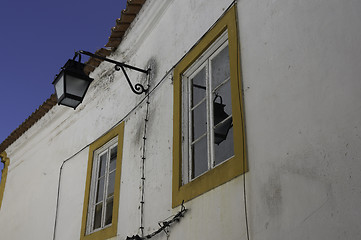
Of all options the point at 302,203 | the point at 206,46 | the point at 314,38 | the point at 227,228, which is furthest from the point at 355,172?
the point at 206,46

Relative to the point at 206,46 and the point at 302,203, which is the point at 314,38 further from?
the point at 206,46

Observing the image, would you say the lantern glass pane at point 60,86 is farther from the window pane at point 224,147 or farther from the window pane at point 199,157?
the window pane at point 224,147

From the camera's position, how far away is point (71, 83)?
5.29 m

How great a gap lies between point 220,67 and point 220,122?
0.62 m

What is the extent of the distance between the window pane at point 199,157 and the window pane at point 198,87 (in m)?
0.49

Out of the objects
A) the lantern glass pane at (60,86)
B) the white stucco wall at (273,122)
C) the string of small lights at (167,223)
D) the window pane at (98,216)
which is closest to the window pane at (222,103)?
the white stucco wall at (273,122)

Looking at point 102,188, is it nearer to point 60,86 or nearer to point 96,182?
point 96,182

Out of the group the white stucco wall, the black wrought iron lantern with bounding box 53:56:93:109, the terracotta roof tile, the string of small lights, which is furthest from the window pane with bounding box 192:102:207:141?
the terracotta roof tile

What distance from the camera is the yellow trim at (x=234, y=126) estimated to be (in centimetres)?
369

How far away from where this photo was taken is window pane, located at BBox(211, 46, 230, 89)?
4398mm

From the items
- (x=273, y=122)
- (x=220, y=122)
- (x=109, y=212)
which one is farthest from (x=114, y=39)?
(x=273, y=122)

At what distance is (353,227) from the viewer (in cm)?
257

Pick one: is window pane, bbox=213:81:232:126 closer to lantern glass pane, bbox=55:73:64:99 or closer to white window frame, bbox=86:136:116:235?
lantern glass pane, bbox=55:73:64:99

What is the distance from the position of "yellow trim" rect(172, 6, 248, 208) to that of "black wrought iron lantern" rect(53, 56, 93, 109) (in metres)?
1.11
